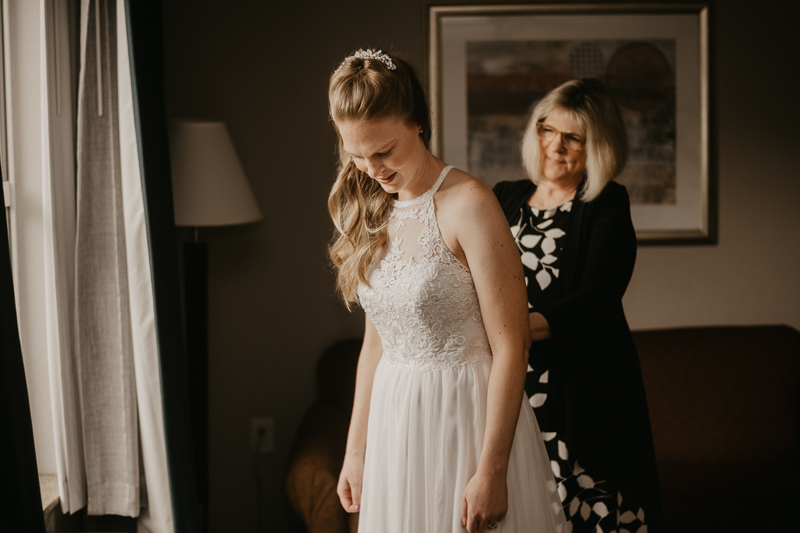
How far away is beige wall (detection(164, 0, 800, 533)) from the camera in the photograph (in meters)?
2.64

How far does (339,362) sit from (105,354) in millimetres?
969

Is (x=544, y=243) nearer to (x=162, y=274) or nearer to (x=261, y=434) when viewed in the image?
(x=162, y=274)

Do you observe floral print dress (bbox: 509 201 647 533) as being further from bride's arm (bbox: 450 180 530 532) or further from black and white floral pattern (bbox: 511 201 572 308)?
bride's arm (bbox: 450 180 530 532)

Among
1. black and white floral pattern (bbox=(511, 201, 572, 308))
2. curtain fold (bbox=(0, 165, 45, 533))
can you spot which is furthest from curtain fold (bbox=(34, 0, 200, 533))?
black and white floral pattern (bbox=(511, 201, 572, 308))

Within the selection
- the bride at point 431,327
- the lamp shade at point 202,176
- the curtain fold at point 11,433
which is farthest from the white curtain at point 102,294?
the bride at point 431,327

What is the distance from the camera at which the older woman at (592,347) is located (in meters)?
1.55

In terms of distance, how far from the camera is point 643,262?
9.23 feet

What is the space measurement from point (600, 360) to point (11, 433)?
1257 millimetres

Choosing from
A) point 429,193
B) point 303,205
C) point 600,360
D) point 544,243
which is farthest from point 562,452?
point 303,205

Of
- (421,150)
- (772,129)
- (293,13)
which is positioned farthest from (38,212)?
(772,129)

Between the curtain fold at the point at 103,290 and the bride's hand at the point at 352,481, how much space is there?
0.80m

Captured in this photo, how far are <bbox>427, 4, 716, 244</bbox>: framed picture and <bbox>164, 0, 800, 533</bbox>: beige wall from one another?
99mm

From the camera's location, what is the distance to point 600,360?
1.56m

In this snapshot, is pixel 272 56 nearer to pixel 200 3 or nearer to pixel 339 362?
pixel 200 3
